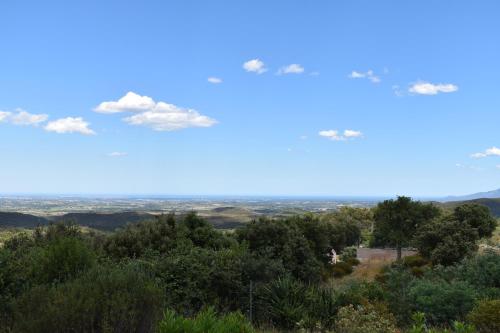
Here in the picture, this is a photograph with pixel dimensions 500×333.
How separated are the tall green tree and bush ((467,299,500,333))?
3268 centimetres

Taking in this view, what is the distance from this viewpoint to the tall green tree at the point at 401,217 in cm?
4191

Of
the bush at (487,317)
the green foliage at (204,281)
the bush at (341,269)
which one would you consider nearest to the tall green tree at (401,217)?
the bush at (341,269)

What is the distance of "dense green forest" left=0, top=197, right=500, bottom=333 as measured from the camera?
596 cm

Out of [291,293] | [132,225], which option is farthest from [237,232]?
[291,293]

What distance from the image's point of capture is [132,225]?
88.9ft

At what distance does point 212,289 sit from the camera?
45.6ft

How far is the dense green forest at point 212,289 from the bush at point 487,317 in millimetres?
21

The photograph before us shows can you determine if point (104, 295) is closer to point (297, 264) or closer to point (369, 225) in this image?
point (297, 264)

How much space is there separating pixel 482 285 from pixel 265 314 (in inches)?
314

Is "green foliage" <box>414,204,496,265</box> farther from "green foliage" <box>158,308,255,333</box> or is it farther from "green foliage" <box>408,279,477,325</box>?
"green foliage" <box>158,308,255,333</box>

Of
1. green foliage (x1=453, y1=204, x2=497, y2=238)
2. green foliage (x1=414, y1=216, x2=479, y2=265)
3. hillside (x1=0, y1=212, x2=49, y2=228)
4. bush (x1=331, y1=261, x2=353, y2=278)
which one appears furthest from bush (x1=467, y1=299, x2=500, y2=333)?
hillside (x1=0, y1=212, x2=49, y2=228)

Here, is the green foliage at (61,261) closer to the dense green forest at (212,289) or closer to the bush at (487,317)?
the dense green forest at (212,289)

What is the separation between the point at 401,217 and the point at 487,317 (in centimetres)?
3351

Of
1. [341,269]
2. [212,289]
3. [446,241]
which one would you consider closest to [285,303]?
[212,289]
